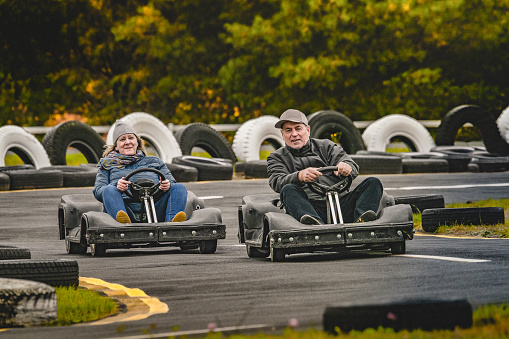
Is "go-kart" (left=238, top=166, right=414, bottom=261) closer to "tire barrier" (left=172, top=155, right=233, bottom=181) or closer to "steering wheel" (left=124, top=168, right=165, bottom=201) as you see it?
"steering wheel" (left=124, top=168, right=165, bottom=201)

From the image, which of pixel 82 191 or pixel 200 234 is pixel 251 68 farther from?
pixel 200 234

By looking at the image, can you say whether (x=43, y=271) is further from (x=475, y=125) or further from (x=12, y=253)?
(x=475, y=125)

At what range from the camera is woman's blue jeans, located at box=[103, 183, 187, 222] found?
383 inches

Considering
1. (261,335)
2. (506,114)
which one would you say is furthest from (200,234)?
(506,114)

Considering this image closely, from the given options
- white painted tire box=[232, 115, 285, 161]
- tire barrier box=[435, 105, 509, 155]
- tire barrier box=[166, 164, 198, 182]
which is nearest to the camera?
tire barrier box=[166, 164, 198, 182]

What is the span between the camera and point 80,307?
5887 millimetres

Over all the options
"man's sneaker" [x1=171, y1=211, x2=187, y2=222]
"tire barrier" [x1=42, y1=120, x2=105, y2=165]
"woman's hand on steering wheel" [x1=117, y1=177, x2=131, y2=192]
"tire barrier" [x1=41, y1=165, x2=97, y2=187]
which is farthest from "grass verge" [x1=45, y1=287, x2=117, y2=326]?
"tire barrier" [x1=42, y1=120, x2=105, y2=165]

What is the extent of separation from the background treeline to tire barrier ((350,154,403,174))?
11043 mm

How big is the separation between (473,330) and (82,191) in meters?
12.9

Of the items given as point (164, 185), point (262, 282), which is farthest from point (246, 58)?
point (262, 282)

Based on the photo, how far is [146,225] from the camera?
9.32 meters

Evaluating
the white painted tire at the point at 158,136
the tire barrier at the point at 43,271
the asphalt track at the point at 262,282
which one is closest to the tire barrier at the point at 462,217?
the asphalt track at the point at 262,282

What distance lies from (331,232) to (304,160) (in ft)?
3.62

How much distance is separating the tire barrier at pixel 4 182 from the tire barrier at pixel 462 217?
857 cm
